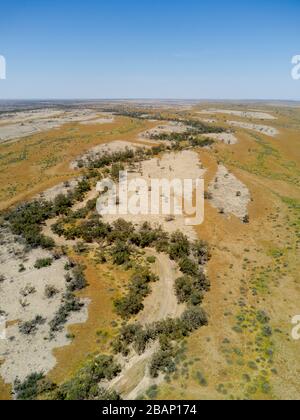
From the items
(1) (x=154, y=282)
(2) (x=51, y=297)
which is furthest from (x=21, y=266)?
(1) (x=154, y=282)

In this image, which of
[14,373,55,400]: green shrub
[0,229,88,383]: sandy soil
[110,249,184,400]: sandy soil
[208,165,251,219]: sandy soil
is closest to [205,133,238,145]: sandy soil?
[208,165,251,219]: sandy soil

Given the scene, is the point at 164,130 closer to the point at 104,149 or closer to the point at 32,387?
the point at 104,149

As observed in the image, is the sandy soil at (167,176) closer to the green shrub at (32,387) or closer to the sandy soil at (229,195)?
the sandy soil at (229,195)

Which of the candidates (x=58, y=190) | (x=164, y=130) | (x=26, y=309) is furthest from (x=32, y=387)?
(x=164, y=130)

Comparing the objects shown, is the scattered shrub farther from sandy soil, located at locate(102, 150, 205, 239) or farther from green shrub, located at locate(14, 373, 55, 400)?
sandy soil, located at locate(102, 150, 205, 239)

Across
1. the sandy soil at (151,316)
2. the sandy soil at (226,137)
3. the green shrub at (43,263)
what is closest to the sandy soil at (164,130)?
the sandy soil at (226,137)
